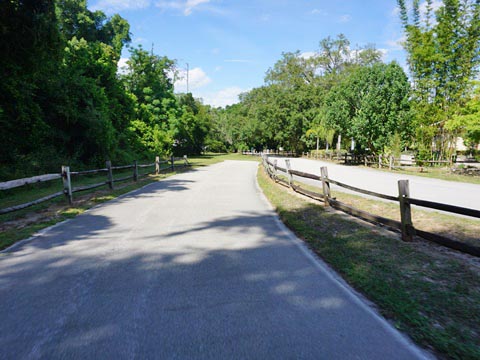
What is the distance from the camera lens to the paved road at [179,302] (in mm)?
2721

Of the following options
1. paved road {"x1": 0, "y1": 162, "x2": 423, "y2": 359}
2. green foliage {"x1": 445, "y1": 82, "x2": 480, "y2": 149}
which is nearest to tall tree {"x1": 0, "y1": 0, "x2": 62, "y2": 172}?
paved road {"x1": 0, "y1": 162, "x2": 423, "y2": 359}

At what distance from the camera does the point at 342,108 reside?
31.1 metres

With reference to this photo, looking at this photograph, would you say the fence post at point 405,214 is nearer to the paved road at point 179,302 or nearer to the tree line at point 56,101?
the paved road at point 179,302

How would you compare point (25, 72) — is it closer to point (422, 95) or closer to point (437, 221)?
point (437, 221)

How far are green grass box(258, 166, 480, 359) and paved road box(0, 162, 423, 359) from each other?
0.89 feet

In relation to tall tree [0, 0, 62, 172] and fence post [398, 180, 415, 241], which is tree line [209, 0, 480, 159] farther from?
tall tree [0, 0, 62, 172]

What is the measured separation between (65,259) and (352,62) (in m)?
57.2

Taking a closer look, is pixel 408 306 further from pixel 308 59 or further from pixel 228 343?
pixel 308 59

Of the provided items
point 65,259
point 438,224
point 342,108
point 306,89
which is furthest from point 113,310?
point 306,89

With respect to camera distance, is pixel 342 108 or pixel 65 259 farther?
pixel 342 108

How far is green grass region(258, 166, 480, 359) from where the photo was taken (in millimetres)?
2992

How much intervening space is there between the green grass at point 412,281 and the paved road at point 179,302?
271 millimetres

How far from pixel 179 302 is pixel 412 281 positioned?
2930 millimetres

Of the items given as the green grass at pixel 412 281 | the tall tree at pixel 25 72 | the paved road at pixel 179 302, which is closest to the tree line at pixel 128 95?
the tall tree at pixel 25 72
